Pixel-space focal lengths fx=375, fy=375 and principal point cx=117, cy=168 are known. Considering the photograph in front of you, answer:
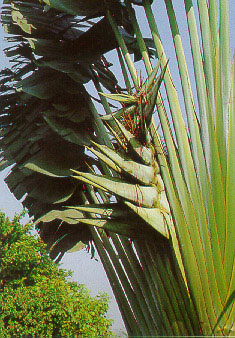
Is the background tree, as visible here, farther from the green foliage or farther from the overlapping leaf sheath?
the green foliage

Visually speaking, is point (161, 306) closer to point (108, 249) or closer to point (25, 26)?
point (108, 249)

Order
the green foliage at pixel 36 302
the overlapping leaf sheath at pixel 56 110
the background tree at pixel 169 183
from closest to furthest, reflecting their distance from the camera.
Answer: the background tree at pixel 169 183, the overlapping leaf sheath at pixel 56 110, the green foliage at pixel 36 302

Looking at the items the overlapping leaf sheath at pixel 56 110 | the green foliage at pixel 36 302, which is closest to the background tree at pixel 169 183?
the overlapping leaf sheath at pixel 56 110

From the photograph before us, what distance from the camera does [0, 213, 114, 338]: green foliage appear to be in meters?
8.34

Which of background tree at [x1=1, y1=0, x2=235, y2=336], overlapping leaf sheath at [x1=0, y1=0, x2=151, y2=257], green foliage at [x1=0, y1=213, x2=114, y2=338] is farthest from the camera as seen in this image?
green foliage at [x1=0, y1=213, x2=114, y2=338]

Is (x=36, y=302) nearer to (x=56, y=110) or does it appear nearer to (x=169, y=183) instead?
(x=56, y=110)

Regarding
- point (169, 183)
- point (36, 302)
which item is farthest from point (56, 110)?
point (36, 302)

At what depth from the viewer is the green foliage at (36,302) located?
8344mm

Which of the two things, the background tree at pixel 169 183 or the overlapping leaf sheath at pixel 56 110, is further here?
the overlapping leaf sheath at pixel 56 110

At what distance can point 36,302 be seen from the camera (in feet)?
27.7

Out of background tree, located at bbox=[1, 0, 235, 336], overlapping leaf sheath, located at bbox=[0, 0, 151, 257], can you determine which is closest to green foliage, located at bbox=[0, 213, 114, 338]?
overlapping leaf sheath, located at bbox=[0, 0, 151, 257]

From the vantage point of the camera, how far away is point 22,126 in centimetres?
376

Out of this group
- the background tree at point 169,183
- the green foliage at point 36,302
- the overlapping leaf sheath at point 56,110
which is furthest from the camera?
the green foliage at point 36,302

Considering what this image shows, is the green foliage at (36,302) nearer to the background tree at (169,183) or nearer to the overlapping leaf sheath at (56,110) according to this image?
the overlapping leaf sheath at (56,110)
